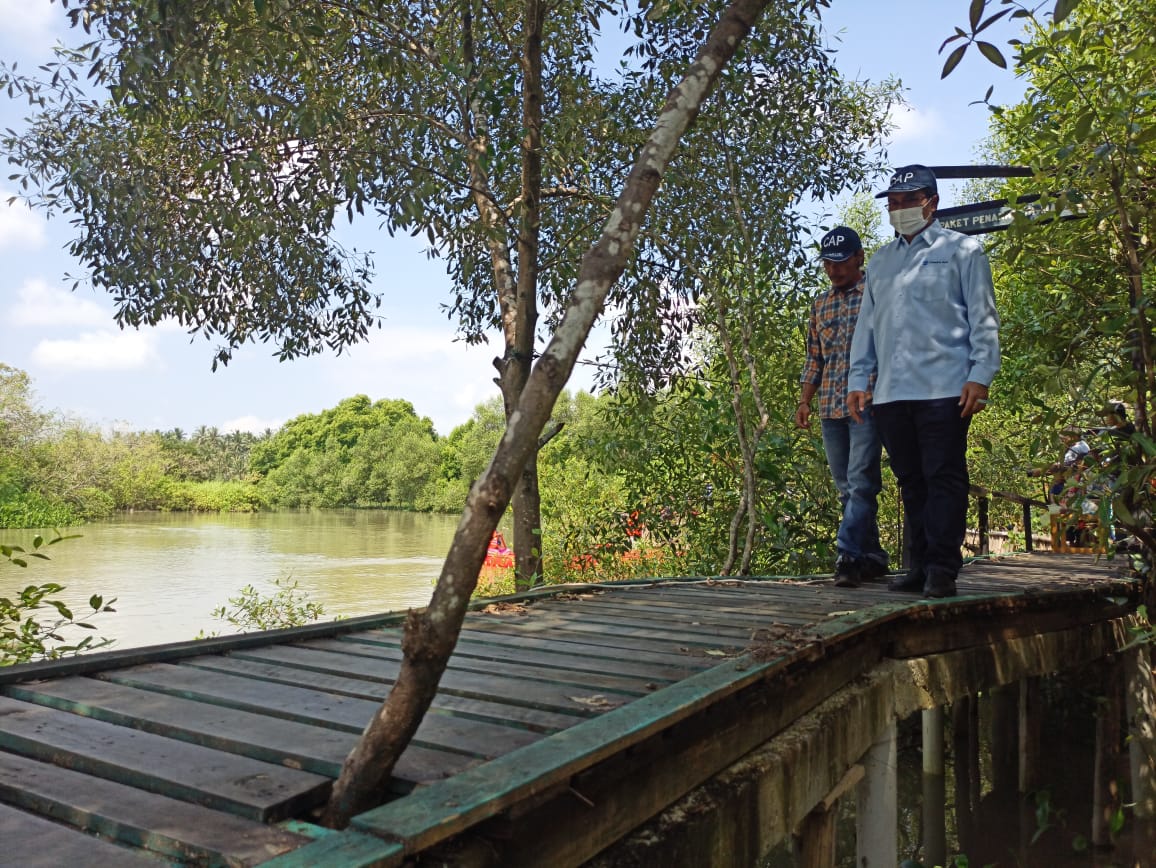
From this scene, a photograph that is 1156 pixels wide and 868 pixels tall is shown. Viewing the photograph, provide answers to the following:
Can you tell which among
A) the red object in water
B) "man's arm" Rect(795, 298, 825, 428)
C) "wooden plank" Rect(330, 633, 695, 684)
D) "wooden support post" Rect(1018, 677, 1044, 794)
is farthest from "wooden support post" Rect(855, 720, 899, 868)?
the red object in water

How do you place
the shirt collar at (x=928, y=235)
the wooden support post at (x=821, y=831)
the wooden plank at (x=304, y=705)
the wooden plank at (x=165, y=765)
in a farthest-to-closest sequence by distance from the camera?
the shirt collar at (x=928, y=235) → the wooden support post at (x=821, y=831) → the wooden plank at (x=304, y=705) → the wooden plank at (x=165, y=765)

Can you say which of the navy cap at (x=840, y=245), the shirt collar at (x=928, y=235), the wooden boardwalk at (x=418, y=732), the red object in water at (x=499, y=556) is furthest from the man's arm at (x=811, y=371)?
the red object in water at (x=499, y=556)

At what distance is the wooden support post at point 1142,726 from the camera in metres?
6.11

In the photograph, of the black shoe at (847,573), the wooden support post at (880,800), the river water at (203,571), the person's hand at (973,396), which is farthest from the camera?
the river water at (203,571)

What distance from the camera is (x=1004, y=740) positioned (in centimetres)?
926

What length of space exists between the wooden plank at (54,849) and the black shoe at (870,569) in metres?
4.22

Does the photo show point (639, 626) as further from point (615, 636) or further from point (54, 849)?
point (54, 849)

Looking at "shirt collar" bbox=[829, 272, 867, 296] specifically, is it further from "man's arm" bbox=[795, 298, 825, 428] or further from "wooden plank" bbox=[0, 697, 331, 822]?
"wooden plank" bbox=[0, 697, 331, 822]

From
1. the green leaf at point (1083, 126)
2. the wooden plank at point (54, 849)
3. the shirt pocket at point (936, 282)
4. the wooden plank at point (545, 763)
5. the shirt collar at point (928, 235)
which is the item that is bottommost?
the wooden plank at point (54, 849)

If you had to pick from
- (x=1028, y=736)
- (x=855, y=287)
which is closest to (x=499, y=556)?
(x=1028, y=736)

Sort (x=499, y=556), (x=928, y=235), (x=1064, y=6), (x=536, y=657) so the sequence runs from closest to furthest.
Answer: (x=1064, y=6) → (x=536, y=657) → (x=928, y=235) → (x=499, y=556)

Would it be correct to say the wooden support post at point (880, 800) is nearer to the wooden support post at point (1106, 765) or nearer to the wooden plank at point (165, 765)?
the wooden plank at point (165, 765)

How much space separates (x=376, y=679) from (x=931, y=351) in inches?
111

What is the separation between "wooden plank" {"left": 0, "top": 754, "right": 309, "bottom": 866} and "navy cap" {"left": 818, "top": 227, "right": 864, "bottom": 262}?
13.8ft
